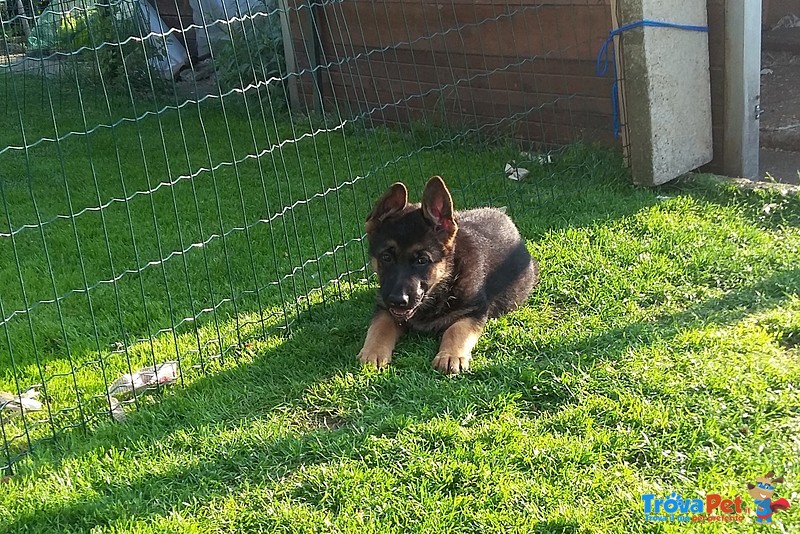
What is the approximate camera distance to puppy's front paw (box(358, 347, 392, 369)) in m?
3.88

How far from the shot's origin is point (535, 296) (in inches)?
179

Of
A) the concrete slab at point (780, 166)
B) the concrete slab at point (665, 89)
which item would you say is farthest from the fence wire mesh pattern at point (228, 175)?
the concrete slab at point (780, 166)

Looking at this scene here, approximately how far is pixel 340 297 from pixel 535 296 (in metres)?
1.16

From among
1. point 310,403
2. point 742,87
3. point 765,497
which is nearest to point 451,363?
point 310,403

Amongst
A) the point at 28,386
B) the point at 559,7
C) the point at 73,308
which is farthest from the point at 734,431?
the point at 559,7

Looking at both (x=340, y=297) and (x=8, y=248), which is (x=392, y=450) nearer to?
(x=340, y=297)

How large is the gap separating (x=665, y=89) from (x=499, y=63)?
6.62 ft

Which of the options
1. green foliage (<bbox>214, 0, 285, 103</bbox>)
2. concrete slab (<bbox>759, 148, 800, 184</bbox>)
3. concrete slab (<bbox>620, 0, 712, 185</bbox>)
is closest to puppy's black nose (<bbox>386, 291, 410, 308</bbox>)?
concrete slab (<bbox>620, 0, 712, 185</bbox>)

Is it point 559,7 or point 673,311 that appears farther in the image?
point 559,7

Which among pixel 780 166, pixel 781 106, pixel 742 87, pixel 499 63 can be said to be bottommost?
pixel 780 166

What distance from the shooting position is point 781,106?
7.48 metres

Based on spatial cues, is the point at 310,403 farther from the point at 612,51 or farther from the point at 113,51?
the point at 113,51

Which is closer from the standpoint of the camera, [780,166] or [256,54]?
[780,166]

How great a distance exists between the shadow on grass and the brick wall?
2.65m
